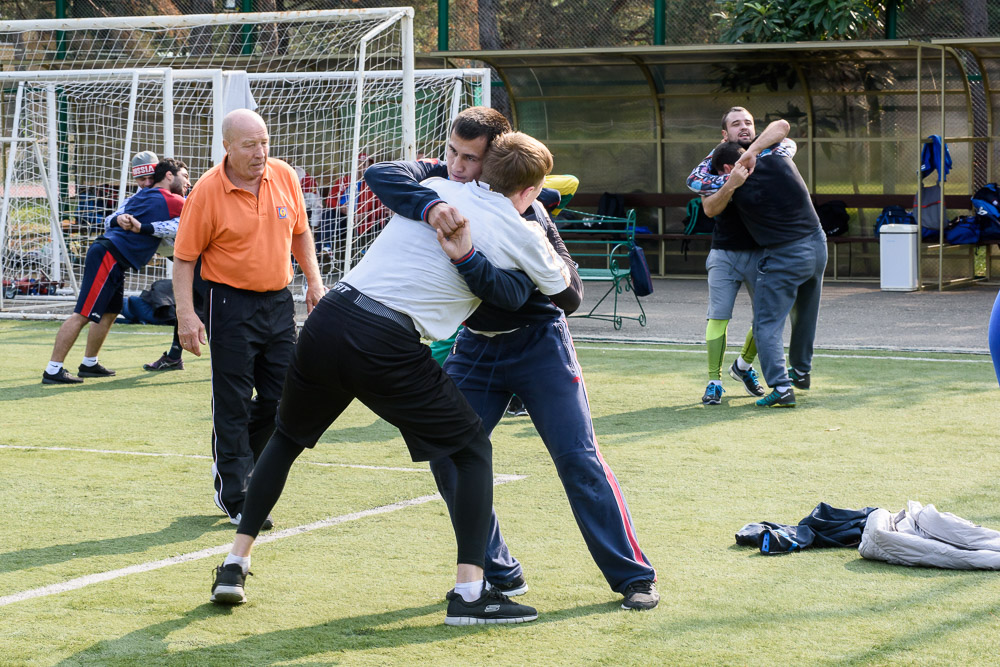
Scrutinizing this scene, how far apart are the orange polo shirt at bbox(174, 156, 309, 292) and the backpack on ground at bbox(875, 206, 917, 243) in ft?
42.6

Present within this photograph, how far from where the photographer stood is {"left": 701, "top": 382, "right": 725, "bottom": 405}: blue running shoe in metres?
8.70

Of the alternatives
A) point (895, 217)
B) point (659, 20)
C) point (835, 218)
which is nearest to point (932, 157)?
point (895, 217)

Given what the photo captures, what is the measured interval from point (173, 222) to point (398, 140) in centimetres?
744

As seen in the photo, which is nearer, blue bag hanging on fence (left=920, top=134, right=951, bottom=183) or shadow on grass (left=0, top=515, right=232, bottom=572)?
shadow on grass (left=0, top=515, right=232, bottom=572)

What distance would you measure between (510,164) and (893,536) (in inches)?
84.6

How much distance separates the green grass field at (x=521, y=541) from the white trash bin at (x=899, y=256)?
7.06 m

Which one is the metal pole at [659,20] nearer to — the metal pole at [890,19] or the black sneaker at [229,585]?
the metal pole at [890,19]

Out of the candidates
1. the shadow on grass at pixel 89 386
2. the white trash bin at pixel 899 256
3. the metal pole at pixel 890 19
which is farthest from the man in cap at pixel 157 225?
the metal pole at pixel 890 19

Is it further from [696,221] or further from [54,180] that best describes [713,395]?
[54,180]

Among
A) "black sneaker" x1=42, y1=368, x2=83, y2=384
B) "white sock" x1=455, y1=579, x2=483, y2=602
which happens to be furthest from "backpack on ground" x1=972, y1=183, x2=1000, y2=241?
"white sock" x1=455, y1=579, x2=483, y2=602

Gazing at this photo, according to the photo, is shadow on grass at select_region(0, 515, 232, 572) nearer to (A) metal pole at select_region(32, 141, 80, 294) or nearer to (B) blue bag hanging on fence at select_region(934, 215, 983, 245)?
(A) metal pole at select_region(32, 141, 80, 294)

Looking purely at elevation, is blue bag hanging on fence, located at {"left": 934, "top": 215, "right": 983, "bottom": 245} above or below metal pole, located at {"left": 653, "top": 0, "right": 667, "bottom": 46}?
below

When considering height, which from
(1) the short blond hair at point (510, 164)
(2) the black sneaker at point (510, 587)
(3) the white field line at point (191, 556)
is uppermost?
(1) the short blond hair at point (510, 164)

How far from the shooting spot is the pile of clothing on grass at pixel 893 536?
4.80 metres
